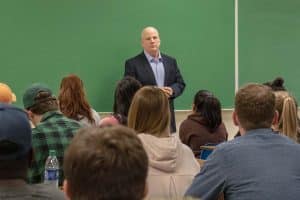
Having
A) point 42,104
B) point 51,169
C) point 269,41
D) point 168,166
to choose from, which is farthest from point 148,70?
point 168,166

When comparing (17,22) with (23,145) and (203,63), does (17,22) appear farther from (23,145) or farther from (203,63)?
(23,145)

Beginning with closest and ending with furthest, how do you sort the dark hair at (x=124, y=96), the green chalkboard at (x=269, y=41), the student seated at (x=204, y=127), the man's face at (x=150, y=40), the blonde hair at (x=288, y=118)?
the blonde hair at (x=288, y=118)
the dark hair at (x=124, y=96)
the student seated at (x=204, y=127)
the man's face at (x=150, y=40)
the green chalkboard at (x=269, y=41)

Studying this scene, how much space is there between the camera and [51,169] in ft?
10.6

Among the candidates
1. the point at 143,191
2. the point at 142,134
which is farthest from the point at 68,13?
the point at 143,191

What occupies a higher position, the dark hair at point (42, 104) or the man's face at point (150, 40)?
the man's face at point (150, 40)

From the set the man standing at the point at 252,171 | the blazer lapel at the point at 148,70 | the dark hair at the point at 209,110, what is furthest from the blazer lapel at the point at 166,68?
the man standing at the point at 252,171

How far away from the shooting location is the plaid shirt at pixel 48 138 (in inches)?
134

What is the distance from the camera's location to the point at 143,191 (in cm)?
136

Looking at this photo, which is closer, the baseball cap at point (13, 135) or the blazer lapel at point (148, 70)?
the baseball cap at point (13, 135)

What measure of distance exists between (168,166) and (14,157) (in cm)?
135

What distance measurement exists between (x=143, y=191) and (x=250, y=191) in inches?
46.1

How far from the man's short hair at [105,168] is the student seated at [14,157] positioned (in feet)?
1.71

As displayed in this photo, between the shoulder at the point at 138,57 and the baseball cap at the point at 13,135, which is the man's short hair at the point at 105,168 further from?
the shoulder at the point at 138,57

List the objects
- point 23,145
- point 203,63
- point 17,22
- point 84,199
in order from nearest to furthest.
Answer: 1. point 84,199
2. point 23,145
3. point 17,22
4. point 203,63
